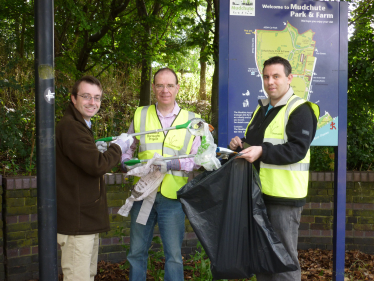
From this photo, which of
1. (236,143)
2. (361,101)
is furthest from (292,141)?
(361,101)

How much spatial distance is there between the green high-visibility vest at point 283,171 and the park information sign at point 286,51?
825mm

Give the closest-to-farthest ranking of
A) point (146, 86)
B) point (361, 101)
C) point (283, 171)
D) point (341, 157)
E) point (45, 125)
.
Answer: point (45, 125)
point (283, 171)
point (341, 157)
point (361, 101)
point (146, 86)

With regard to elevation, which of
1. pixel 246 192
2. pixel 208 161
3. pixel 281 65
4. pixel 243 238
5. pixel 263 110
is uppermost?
pixel 281 65

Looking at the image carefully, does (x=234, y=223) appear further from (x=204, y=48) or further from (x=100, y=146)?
(x=204, y=48)

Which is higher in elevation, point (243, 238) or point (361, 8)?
point (361, 8)

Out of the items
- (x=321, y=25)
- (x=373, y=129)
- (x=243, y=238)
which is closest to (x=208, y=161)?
(x=243, y=238)

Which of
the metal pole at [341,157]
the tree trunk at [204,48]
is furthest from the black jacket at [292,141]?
the tree trunk at [204,48]

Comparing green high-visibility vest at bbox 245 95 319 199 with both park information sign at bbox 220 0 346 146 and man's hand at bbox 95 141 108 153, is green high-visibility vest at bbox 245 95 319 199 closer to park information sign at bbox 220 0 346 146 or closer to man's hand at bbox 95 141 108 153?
park information sign at bbox 220 0 346 146

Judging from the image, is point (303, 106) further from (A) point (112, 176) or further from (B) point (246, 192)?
(A) point (112, 176)

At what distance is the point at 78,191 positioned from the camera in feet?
8.07

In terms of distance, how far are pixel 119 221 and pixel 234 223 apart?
2.17 meters

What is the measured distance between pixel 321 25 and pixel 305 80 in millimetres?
565

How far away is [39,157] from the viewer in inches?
70.7

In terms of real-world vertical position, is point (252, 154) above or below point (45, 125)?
below
